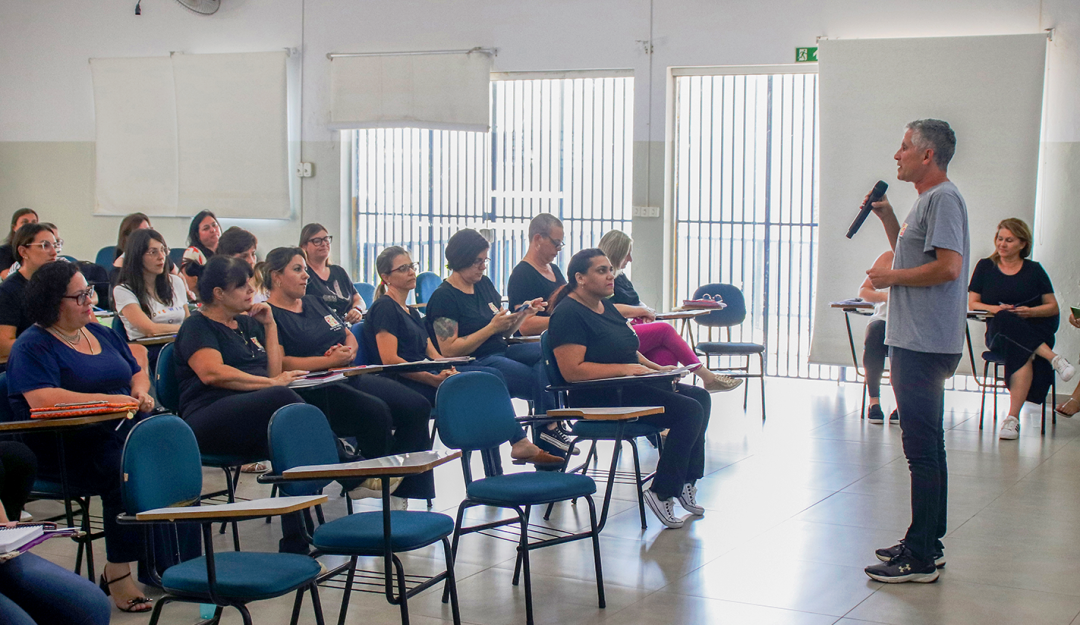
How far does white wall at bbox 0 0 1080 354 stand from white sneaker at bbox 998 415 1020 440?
57.4 inches

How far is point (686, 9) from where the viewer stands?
27.1 ft

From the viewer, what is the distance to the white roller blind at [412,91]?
28.8 ft

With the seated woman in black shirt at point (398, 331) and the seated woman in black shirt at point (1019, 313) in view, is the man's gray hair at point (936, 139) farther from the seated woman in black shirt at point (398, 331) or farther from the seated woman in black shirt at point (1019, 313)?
the seated woman in black shirt at point (1019, 313)

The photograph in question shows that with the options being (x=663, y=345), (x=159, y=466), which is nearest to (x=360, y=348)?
(x=663, y=345)

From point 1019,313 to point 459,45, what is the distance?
5.05m

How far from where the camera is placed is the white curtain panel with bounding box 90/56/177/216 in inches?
382

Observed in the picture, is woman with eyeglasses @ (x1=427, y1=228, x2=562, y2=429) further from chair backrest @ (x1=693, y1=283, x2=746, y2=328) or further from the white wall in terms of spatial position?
the white wall

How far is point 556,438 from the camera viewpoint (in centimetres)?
523

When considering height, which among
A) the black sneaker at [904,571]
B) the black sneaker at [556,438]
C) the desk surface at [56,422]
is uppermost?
the desk surface at [56,422]

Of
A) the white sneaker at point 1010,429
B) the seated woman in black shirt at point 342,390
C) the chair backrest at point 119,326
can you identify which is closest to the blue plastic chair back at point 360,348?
the seated woman in black shirt at point 342,390

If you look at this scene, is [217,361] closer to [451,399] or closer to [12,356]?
[12,356]

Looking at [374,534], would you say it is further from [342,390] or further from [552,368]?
[552,368]

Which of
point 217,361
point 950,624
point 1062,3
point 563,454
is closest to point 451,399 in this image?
point 217,361

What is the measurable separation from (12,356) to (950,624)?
11.1 feet
